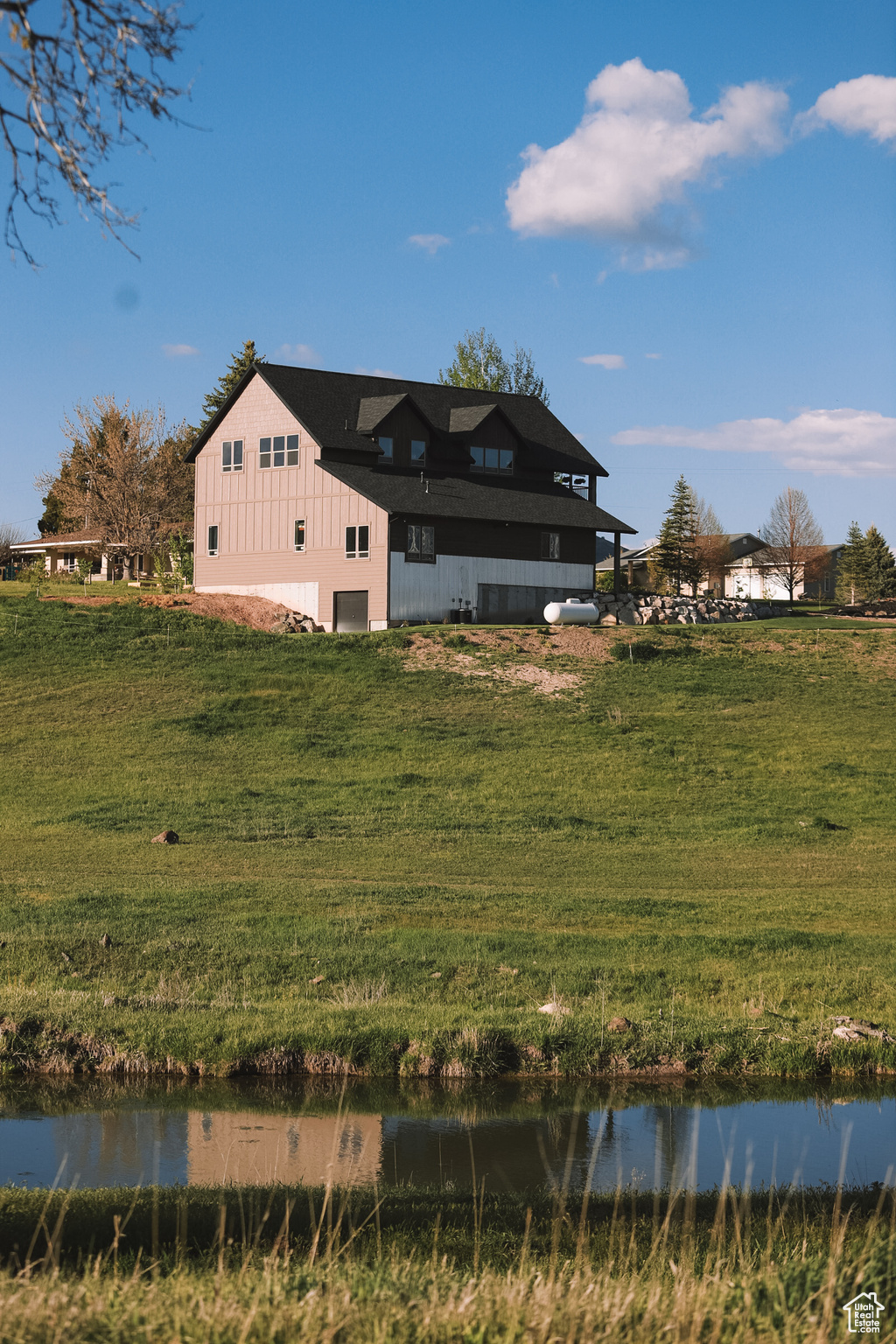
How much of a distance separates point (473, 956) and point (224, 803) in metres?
13.0

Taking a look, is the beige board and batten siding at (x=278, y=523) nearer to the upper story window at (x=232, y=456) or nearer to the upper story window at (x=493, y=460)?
the upper story window at (x=232, y=456)

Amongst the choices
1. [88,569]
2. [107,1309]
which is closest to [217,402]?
[88,569]

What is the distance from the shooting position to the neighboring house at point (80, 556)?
82312 millimetres

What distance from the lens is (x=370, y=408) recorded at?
2164 inches

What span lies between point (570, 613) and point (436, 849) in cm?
2679

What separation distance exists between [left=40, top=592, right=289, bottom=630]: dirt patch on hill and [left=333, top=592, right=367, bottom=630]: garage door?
2407 mm

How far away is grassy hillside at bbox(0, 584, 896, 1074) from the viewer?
13.3m

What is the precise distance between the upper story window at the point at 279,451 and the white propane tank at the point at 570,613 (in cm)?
1351

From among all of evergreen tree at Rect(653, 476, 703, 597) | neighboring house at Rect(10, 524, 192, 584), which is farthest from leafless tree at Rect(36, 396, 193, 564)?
evergreen tree at Rect(653, 476, 703, 597)

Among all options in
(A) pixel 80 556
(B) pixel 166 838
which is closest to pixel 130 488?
(A) pixel 80 556

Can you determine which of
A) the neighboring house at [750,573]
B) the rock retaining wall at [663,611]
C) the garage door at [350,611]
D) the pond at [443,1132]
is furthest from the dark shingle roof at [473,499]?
the pond at [443,1132]

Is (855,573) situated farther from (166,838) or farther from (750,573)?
(166,838)

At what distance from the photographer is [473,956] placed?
15539mm

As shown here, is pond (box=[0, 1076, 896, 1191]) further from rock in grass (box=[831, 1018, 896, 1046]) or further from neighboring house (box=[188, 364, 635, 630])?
neighboring house (box=[188, 364, 635, 630])
